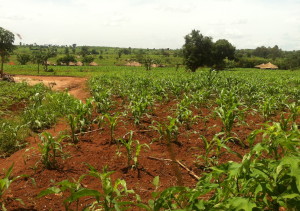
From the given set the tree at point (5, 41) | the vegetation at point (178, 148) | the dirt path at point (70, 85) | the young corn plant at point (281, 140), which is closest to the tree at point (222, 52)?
the dirt path at point (70, 85)

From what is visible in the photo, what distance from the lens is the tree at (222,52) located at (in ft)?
141

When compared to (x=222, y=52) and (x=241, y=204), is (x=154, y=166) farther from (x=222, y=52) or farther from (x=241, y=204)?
(x=222, y=52)

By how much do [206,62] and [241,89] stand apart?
2688cm

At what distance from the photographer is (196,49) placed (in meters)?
35.8

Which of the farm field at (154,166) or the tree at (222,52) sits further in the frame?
the tree at (222,52)

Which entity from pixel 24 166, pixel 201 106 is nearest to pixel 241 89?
pixel 201 106

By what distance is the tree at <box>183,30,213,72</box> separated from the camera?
35.6 m

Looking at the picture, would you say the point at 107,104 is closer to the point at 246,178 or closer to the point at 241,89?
the point at 246,178

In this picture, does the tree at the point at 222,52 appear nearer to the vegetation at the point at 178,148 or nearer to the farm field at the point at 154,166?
the vegetation at the point at 178,148

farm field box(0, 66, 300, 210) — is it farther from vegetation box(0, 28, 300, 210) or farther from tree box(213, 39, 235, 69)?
tree box(213, 39, 235, 69)

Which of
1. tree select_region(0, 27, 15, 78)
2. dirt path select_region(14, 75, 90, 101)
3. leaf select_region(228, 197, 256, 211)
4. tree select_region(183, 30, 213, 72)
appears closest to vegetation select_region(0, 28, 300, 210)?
leaf select_region(228, 197, 256, 211)

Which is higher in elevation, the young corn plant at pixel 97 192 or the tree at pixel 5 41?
the tree at pixel 5 41

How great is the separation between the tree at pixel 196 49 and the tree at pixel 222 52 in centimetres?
651

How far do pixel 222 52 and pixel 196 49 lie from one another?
12.8 m
